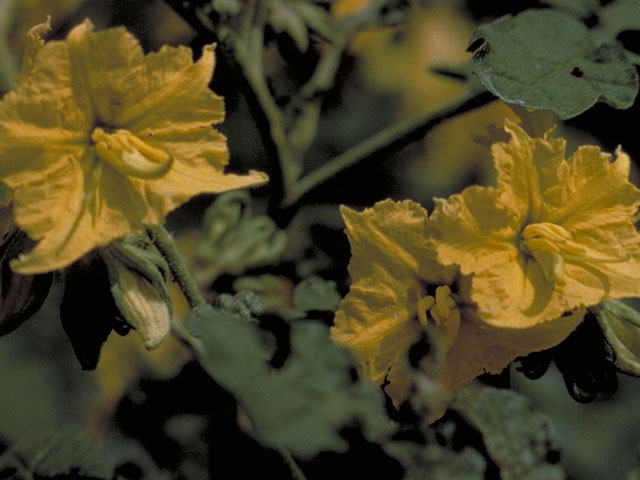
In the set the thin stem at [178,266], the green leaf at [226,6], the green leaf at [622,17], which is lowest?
the green leaf at [622,17]

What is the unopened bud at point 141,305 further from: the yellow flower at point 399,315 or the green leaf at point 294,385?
the yellow flower at point 399,315

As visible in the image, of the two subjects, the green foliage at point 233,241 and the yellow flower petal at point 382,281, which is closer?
the yellow flower petal at point 382,281

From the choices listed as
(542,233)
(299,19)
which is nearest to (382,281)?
(542,233)

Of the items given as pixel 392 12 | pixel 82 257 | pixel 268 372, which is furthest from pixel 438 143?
pixel 268 372

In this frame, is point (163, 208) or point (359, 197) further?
point (359, 197)

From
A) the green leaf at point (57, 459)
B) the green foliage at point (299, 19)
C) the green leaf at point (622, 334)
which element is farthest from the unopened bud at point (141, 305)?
the green foliage at point (299, 19)

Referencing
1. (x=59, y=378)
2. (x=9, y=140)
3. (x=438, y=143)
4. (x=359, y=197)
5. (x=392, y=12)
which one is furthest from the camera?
(x=438, y=143)

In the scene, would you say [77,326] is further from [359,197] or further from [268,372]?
[359,197]
